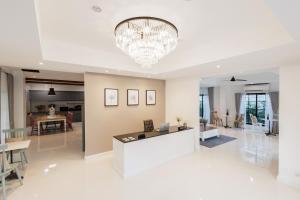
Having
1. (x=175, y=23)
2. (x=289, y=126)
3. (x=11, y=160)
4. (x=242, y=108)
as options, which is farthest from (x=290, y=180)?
(x=242, y=108)

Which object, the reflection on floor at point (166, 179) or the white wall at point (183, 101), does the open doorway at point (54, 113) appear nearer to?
the reflection on floor at point (166, 179)

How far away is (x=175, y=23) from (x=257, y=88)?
309 inches

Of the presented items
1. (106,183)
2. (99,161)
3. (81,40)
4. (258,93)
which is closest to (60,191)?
(106,183)

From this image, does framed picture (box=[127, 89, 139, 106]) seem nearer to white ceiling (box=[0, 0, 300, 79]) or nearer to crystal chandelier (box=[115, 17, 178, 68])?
white ceiling (box=[0, 0, 300, 79])

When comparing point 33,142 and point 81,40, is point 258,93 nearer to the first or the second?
point 81,40

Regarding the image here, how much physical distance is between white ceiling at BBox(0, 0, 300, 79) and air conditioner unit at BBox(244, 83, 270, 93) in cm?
545

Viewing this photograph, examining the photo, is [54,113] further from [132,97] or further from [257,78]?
[257,78]

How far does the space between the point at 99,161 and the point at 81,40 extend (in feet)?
9.97

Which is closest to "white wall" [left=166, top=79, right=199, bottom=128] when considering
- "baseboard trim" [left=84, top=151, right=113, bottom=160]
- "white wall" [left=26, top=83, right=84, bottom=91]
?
"baseboard trim" [left=84, top=151, right=113, bottom=160]

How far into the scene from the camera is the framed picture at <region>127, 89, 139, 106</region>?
4.84 metres

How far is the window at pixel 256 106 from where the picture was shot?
8.19 m

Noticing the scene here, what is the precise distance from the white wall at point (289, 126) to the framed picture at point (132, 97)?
3.72 m

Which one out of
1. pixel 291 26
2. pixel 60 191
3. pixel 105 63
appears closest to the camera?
pixel 291 26

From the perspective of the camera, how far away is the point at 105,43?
3.04 m
